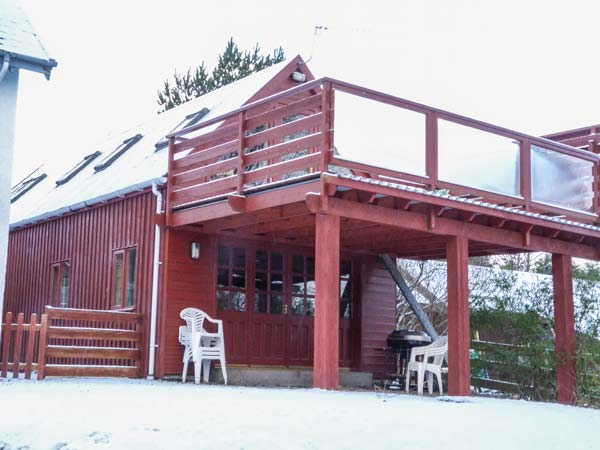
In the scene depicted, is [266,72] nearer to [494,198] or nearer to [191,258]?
[191,258]

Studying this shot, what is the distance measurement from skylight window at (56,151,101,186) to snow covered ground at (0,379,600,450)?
34.8ft

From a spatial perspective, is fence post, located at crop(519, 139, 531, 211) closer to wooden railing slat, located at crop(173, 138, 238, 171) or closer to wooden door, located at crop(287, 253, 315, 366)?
wooden door, located at crop(287, 253, 315, 366)

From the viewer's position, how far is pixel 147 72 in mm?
42344

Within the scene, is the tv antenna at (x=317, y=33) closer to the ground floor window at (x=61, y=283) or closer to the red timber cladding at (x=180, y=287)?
the red timber cladding at (x=180, y=287)

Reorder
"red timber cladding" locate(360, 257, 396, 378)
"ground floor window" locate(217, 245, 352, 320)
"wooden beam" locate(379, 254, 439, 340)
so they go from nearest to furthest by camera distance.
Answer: "ground floor window" locate(217, 245, 352, 320) < "wooden beam" locate(379, 254, 439, 340) < "red timber cladding" locate(360, 257, 396, 378)

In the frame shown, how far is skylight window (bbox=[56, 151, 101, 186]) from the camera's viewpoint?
19459 mm

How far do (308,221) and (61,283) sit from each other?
6617 mm

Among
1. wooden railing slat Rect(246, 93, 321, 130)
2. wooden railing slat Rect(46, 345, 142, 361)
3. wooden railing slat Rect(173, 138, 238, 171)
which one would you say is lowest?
wooden railing slat Rect(46, 345, 142, 361)

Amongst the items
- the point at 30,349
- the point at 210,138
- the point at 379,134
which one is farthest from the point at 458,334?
the point at 30,349

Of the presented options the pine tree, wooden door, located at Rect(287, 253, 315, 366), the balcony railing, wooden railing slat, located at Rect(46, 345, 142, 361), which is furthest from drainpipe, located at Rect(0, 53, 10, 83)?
the pine tree

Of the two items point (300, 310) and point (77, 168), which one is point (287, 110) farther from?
point (77, 168)

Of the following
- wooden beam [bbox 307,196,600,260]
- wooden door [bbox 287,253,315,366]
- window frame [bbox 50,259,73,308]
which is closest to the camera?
wooden beam [bbox 307,196,600,260]

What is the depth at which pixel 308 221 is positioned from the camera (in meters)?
12.2

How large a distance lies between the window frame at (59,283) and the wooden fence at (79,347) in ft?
7.69
